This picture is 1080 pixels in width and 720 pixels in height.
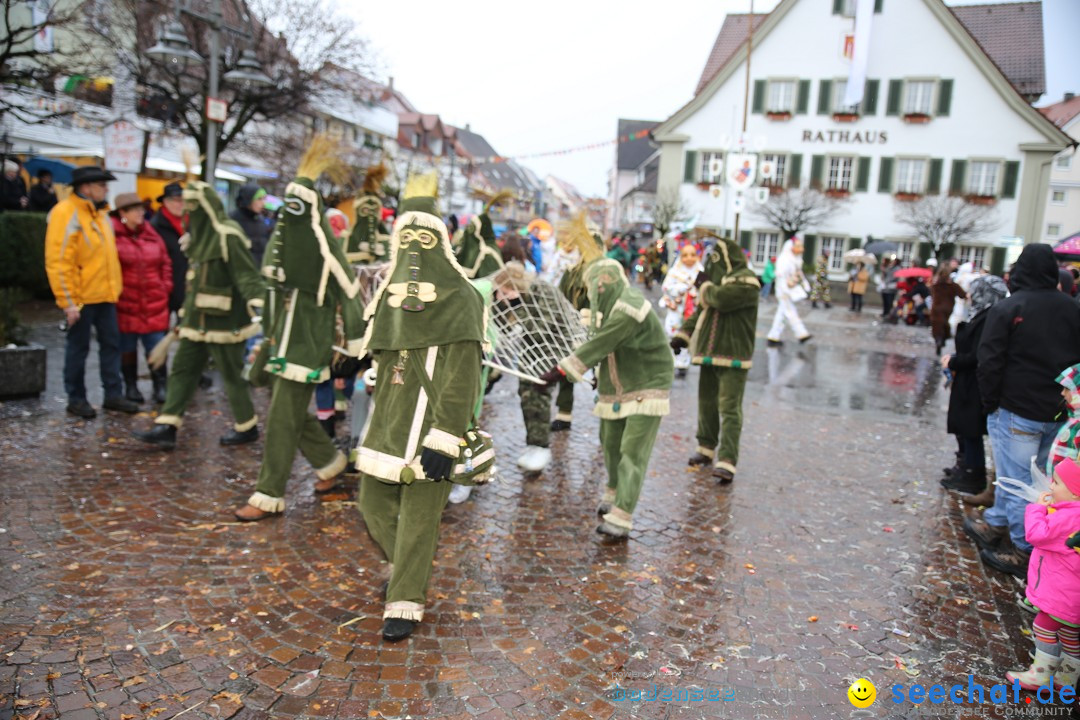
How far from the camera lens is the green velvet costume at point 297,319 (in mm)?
5004

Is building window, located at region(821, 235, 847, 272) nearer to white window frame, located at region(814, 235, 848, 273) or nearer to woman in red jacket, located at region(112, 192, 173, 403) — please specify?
white window frame, located at region(814, 235, 848, 273)

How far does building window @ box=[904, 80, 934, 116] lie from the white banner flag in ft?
6.96

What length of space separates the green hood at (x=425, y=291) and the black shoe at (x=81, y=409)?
4.62 metres

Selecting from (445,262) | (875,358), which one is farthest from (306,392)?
(875,358)

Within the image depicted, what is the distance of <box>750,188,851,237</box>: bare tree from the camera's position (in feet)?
110

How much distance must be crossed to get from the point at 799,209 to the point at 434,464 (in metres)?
33.0

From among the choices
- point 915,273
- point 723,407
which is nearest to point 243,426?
point 723,407

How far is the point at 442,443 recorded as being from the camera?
3.57 metres

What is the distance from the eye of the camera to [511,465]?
6676mm

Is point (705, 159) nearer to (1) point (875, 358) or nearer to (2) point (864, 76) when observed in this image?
(2) point (864, 76)

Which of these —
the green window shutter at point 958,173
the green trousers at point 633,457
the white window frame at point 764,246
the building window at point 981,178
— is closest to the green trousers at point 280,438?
the green trousers at point 633,457

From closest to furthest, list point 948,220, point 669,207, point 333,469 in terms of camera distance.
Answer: point 333,469 < point 948,220 < point 669,207

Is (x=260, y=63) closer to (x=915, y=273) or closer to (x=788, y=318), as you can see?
(x=788, y=318)

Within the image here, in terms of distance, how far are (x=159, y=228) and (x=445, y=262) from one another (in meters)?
5.83
